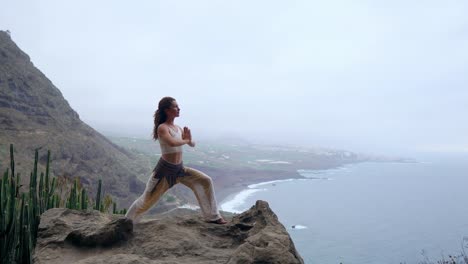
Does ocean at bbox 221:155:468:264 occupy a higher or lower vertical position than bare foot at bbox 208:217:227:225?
lower

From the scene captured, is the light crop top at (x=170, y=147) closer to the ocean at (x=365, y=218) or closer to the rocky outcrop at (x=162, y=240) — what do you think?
the rocky outcrop at (x=162, y=240)

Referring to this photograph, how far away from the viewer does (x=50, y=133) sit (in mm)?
27875

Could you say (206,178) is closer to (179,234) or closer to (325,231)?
(179,234)

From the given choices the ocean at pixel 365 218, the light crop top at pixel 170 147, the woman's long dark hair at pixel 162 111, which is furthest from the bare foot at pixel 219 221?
the ocean at pixel 365 218

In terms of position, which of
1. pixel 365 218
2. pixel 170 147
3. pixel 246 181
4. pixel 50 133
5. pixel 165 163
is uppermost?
pixel 50 133

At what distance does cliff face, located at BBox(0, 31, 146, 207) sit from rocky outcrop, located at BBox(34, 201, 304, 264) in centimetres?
1829

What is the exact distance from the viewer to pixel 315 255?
2248cm

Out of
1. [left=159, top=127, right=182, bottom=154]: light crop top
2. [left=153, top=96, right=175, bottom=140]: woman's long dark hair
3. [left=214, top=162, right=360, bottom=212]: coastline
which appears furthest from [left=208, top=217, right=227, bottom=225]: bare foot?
[left=214, top=162, right=360, bottom=212]: coastline

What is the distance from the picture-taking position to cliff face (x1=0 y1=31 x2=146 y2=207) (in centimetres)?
2552

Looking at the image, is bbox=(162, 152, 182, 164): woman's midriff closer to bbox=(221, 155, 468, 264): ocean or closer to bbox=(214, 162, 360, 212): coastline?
bbox=(221, 155, 468, 264): ocean

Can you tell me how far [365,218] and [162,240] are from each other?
3304cm

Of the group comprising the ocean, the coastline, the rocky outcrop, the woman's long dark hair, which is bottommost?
the ocean

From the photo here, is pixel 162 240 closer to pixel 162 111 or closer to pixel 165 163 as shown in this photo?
→ pixel 165 163

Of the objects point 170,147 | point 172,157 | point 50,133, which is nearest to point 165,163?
point 172,157
